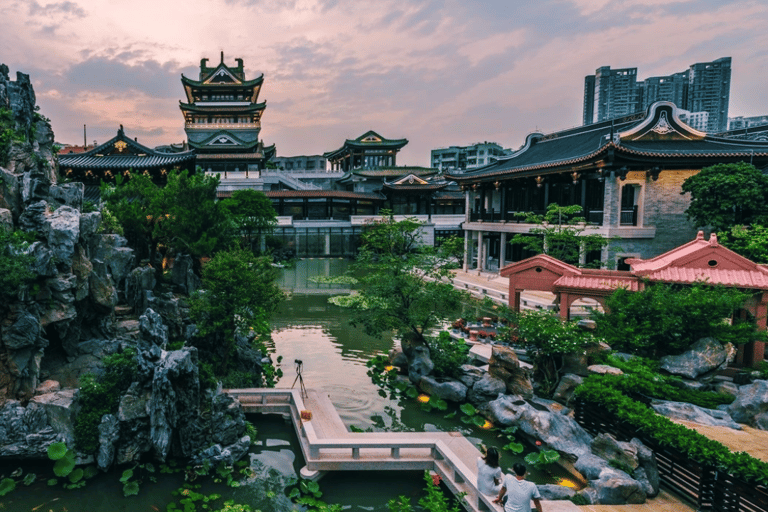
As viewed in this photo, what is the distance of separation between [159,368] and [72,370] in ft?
11.0

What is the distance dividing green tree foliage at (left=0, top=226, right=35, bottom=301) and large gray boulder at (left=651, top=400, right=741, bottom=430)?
13.3 meters

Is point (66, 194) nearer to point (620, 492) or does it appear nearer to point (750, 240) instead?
point (620, 492)

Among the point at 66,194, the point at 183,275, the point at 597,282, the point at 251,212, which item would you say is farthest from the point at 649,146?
the point at 251,212

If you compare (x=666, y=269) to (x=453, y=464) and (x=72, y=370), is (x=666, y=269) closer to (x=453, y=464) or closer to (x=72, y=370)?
(x=453, y=464)

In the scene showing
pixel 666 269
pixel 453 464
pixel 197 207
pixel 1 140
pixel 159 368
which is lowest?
pixel 453 464

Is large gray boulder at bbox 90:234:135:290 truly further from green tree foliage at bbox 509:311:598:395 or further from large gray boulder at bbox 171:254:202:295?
green tree foliage at bbox 509:311:598:395

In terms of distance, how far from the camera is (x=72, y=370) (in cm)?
1114

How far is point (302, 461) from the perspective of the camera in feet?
32.6

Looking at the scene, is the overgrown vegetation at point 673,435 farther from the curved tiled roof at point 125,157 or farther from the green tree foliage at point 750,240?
the curved tiled roof at point 125,157

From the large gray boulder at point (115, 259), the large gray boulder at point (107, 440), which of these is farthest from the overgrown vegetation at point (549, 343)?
the large gray boulder at point (115, 259)

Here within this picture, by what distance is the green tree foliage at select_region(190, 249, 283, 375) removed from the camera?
12.1 metres

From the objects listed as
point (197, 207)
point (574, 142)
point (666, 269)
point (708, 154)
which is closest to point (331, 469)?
point (666, 269)

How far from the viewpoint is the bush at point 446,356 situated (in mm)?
13555

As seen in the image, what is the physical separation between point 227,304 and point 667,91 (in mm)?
91682
